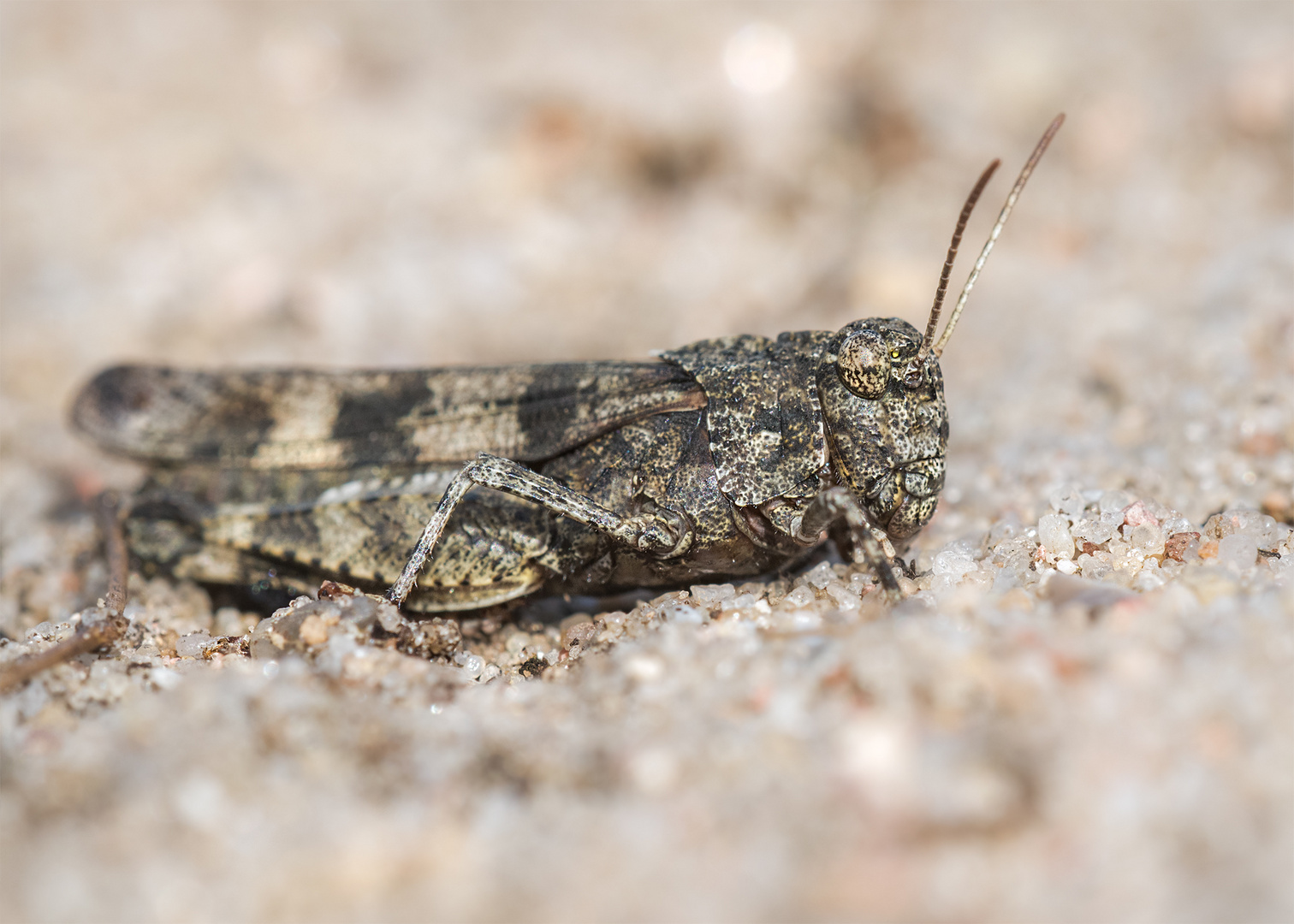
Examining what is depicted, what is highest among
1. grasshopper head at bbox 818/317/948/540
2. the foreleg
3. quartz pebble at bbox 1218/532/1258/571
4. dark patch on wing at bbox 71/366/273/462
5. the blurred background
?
the blurred background

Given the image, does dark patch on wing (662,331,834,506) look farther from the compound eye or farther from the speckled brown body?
the compound eye

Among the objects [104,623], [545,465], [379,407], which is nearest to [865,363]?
[545,465]

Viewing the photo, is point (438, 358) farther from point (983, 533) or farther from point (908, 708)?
point (908, 708)

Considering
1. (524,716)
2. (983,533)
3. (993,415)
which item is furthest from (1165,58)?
(524,716)

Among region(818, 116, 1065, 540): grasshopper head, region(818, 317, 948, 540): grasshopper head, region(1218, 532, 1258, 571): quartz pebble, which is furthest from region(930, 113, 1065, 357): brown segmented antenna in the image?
region(1218, 532, 1258, 571): quartz pebble

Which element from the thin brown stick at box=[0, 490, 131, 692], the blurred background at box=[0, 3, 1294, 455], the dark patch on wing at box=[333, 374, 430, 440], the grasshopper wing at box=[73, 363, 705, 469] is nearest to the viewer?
the thin brown stick at box=[0, 490, 131, 692]

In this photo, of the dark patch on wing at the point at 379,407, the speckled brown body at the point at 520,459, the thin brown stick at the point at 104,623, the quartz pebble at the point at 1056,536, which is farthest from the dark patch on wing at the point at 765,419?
the thin brown stick at the point at 104,623

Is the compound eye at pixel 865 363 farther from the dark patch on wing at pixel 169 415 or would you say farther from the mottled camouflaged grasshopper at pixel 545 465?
the dark patch on wing at pixel 169 415
